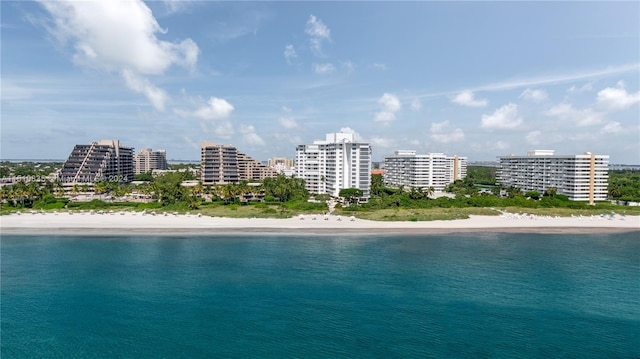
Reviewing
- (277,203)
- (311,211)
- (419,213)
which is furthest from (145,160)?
(419,213)

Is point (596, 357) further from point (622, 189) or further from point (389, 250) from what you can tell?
point (622, 189)

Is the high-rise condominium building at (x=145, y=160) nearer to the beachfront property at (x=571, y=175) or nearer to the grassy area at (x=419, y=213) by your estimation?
the grassy area at (x=419, y=213)

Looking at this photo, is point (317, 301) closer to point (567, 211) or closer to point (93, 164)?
point (567, 211)

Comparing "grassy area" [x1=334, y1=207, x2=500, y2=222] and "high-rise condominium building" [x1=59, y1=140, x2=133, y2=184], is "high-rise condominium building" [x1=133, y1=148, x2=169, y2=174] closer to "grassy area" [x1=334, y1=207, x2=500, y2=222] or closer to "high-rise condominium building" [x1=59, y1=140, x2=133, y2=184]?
"high-rise condominium building" [x1=59, y1=140, x2=133, y2=184]

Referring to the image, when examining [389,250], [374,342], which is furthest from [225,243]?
[374,342]

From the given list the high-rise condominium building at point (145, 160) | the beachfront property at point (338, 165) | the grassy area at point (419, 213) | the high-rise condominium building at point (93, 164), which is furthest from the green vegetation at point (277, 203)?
the high-rise condominium building at point (145, 160)

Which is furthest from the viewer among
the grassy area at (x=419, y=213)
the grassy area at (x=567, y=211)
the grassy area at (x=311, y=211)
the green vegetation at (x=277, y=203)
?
the grassy area at (x=567, y=211)
